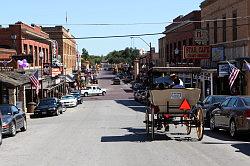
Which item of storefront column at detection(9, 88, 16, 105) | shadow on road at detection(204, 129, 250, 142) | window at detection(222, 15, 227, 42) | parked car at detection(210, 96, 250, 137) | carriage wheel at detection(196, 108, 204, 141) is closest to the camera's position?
carriage wheel at detection(196, 108, 204, 141)

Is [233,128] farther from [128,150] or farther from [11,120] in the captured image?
[11,120]

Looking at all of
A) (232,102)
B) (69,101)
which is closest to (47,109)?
(69,101)

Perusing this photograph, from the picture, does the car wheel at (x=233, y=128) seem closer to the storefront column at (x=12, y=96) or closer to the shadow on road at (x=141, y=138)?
the shadow on road at (x=141, y=138)

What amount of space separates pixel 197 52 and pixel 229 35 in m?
5.22

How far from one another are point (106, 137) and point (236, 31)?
21696 mm

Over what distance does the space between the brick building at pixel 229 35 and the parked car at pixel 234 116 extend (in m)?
15.3

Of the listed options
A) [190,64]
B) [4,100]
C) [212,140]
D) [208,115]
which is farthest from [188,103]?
[190,64]

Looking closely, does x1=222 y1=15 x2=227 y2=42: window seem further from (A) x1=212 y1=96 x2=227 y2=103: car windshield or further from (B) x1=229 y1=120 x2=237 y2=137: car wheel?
(B) x1=229 y1=120 x2=237 y2=137: car wheel

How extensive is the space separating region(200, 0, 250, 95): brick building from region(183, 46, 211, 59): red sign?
0.62 metres

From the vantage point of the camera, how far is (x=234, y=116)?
19234mm

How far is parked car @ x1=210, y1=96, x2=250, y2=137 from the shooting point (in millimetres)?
18406

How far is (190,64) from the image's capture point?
56344mm

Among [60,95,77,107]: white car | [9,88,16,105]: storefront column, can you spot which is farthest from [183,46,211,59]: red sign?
[60,95,77,107]: white car

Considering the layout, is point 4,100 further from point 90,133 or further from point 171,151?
point 171,151
